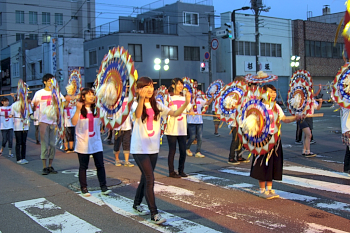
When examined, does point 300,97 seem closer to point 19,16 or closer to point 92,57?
point 92,57

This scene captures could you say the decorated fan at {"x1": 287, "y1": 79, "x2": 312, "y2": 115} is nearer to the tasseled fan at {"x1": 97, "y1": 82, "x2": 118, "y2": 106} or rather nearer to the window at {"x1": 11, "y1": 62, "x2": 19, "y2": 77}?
the tasseled fan at {"x1": 97, "y1": 82, "x2": 118, "y2": 106}

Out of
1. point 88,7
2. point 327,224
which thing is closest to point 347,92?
point 327,224

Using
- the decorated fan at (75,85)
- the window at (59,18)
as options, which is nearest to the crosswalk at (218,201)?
the decorated fan at (75,85)

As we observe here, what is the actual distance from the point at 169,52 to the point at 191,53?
107 inches

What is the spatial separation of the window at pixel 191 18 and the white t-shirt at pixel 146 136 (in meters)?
34.6

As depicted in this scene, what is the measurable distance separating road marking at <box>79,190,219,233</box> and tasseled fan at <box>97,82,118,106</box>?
5.47 feet

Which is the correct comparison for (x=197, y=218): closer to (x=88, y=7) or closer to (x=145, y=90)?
(x=145, y=90)

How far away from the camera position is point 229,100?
10.0 metres

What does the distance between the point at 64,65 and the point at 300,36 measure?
27752 mm

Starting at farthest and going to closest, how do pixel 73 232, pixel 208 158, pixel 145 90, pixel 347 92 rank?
pixel 208 158 < pixel 347 92 < pixel 145 90 < pixel 73 232

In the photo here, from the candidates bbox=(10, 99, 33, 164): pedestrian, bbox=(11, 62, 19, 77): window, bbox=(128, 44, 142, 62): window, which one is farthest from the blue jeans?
bbox=(11, 62, 19, 77): window

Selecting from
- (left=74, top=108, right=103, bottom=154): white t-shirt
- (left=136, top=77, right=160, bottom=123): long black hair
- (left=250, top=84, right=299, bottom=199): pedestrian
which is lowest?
(left=250, top=84, right=299, bottom=199): pedestrian

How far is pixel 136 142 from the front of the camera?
5.56m

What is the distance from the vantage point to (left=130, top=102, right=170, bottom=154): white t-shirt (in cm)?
→ 552
